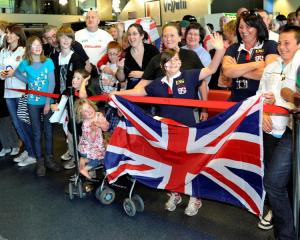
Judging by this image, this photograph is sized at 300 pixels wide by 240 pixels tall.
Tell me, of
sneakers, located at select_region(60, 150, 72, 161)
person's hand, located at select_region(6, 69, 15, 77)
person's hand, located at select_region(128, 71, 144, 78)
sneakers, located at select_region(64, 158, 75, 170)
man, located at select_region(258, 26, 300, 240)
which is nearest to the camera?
man, located at select_region(258, 26, 300, 240)

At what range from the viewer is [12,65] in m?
5.12

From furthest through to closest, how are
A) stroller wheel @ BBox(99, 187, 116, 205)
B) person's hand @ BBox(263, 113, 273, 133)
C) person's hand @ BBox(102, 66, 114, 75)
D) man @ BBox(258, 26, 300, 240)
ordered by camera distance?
1. person's hand @ BBox(102, 66, 114, 75)
2. stroller wheel @ BBox(99, 187, 116, 205)
3. person's hand @ BBox(263, 113, 273, 133)
4. man @ BBox(258, 26, 300, 240)

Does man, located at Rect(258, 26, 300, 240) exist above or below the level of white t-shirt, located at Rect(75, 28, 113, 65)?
below

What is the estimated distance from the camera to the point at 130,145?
136 inches

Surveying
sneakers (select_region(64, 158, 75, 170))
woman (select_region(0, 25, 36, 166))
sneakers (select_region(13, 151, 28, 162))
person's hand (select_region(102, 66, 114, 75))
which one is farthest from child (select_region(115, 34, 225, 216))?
sneakers (select_region(13, 151, 28, 162))

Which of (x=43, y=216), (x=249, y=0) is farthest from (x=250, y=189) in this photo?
(x=249, y=0)

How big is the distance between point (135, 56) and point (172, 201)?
1.53 metres

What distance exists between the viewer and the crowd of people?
8.38ft

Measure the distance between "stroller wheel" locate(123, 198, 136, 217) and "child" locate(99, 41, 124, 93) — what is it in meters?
1.45

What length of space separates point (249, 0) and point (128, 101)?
38.3 feet

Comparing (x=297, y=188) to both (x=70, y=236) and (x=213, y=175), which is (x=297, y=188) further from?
(x=70, y=236)

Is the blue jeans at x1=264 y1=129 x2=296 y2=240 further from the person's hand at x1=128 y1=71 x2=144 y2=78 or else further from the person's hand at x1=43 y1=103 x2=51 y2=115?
the person's hand at x1=43 y1=103 x2=51 y2=115

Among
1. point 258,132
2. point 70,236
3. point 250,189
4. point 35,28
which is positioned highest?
point 35,28

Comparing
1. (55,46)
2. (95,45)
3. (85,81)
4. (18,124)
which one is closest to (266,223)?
(85,81)
